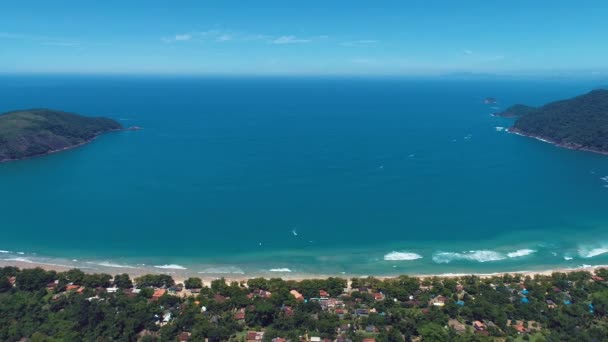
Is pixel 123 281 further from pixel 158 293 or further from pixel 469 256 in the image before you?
pixel 469 256

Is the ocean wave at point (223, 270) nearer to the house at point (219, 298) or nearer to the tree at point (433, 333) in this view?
the house at point (219, 298)

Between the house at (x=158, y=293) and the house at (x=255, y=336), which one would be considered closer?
the house at (x=255, y=336)

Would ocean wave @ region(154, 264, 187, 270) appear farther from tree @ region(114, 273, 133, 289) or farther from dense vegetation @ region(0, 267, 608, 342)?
tree @ region(114, 273, 133, 289)

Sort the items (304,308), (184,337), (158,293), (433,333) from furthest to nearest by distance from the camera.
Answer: (158,293)
(304,308)
(184,337)
(433,333)

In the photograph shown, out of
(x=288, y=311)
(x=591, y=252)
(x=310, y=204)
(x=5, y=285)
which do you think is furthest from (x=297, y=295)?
(x=591, y=252)

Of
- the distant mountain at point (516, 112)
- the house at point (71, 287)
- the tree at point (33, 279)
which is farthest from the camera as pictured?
the distant mountain at point (516, 112)

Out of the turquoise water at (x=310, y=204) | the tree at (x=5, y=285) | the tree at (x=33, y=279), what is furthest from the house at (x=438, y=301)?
the tree at (x=5, y=285)

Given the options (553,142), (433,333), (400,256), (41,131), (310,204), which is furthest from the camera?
(553,142)

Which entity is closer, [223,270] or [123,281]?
[123,281]
